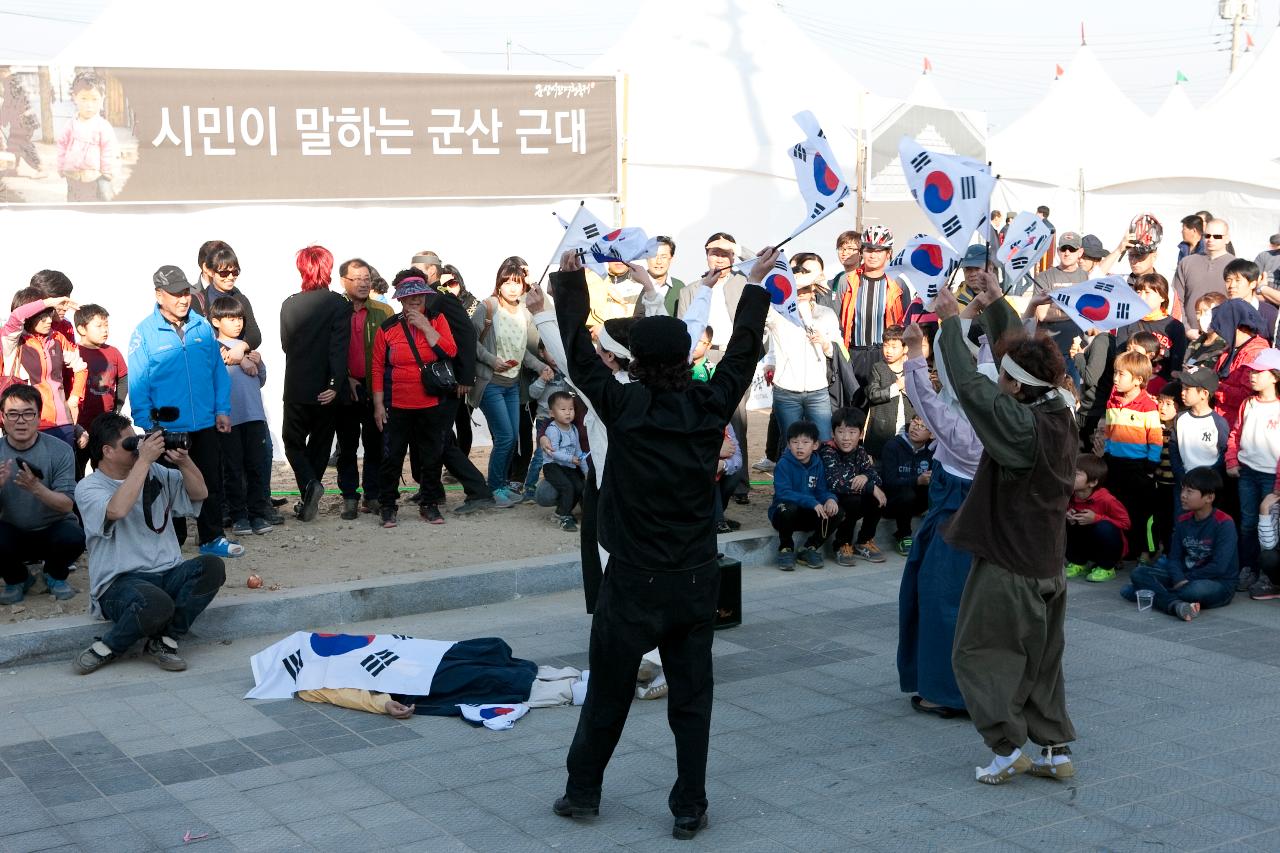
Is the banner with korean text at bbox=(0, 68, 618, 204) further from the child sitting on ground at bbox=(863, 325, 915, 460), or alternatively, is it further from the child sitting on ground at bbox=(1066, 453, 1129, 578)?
the child sitting on ground at bbox=(1066, 453, 1129, 578)

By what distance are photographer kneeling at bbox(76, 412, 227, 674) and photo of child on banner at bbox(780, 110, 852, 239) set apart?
130 inches

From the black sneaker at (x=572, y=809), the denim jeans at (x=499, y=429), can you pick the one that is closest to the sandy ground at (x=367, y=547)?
the denim jeans at (x=499, y=429)

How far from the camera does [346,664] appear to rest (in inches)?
250

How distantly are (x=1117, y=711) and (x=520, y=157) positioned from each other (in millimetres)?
7939

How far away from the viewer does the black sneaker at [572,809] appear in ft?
15.8

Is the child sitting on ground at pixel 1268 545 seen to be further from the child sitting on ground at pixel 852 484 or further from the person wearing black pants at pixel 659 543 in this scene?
the person wearing black pants at pixel 659 543

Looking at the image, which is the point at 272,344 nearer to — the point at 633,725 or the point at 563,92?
the point at 563,92

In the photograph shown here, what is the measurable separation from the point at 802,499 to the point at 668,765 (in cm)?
382

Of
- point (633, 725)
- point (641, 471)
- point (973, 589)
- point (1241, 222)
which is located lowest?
point (633, 725)

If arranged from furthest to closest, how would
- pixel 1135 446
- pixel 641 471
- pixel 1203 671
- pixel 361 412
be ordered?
pixel 361 412, pixel 1135 446, pixel 1203 671, pixel 641 471

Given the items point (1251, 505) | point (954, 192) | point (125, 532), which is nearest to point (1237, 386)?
point (1251, 505)

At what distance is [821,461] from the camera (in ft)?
30.4

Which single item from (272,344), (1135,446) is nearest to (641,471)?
(1135,446)

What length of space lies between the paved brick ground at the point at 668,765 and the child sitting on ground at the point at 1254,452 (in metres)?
1.42
